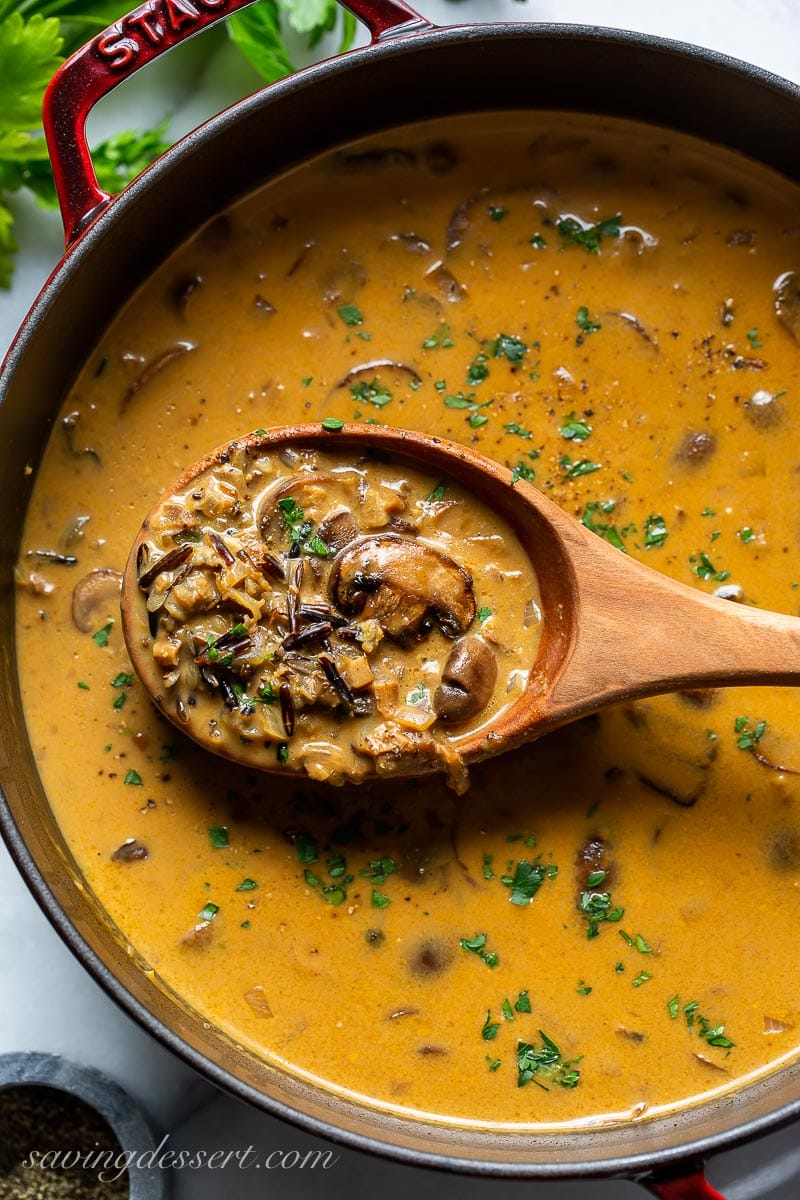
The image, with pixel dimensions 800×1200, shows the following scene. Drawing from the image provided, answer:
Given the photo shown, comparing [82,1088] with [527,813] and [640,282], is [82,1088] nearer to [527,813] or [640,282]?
[527,813]

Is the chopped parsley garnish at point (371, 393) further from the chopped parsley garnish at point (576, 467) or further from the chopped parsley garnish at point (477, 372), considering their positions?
the chopped parsley garnish at point (576, 467)

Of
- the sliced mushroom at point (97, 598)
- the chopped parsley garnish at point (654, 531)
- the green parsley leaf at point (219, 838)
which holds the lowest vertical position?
the green parsley leaf at point (219, 838)

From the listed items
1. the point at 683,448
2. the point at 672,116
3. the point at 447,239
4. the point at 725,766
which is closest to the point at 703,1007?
the point at 725,766

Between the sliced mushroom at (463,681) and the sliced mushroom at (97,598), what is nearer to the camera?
the sliced mushroom at (463,681)

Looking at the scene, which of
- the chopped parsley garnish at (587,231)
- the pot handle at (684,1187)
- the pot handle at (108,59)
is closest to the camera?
the pot handle at (684,1187)

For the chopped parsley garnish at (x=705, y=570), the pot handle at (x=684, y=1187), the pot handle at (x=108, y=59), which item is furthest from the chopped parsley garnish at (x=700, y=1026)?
the pot handle at (x=108, y=59)

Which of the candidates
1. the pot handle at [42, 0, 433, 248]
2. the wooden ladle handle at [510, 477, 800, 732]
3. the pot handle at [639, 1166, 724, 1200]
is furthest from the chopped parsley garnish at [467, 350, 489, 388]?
the pot handle at [639, 1166, 724, 1200]
